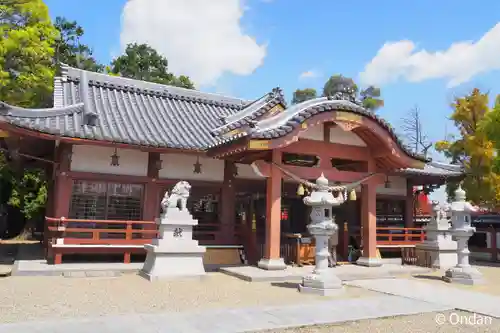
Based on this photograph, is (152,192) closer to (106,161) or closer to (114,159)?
(114,159)

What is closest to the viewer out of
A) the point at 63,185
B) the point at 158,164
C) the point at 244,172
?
the point at 63,185

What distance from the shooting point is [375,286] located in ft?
34.7

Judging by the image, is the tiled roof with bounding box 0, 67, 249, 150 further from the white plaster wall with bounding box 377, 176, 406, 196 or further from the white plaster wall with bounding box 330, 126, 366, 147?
the white plaster wall with bounding box 377, 176, 406, 196

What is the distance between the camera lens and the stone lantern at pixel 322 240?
9344 millimetres

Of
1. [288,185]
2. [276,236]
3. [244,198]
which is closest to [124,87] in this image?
[244,198]

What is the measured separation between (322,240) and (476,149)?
14437 millimetres

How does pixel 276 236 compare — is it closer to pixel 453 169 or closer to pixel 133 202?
pixel 133 202

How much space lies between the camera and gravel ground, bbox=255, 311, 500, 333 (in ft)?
21.4

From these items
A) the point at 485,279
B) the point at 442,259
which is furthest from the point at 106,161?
the point at 485,279

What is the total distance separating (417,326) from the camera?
6859 mm

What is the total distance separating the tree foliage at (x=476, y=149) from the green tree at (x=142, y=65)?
96.0ft

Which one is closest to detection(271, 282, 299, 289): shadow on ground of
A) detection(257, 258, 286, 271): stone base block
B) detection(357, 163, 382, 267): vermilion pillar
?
detection(257, 258, 286, 271): stone base block

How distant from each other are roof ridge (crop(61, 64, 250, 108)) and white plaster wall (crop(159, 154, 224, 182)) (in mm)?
4774

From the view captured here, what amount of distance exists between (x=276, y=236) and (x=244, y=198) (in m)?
4.41
